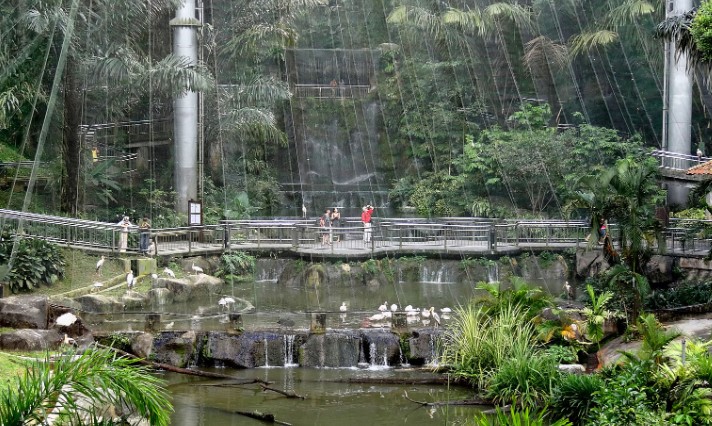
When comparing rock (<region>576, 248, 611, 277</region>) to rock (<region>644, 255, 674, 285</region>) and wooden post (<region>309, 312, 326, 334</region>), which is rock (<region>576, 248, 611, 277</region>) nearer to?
rock (<region>644, 255, 674, 285</region>)

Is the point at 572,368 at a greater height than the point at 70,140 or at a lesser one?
lesser

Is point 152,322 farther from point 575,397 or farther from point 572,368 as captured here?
point 575,397

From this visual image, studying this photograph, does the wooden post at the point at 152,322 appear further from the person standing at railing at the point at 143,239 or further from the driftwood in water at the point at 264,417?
the person standing at railing at the point at 143,239

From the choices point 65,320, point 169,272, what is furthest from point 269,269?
point 65,320

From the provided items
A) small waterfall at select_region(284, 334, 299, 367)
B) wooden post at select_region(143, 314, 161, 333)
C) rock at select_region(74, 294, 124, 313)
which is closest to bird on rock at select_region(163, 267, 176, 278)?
rock at select_region(74, 294, 124, 313)

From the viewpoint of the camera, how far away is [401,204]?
3969 centimetres

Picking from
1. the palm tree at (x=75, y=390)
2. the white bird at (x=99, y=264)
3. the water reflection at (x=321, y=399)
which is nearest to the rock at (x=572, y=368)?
the water reflection at (x=321, y=399)

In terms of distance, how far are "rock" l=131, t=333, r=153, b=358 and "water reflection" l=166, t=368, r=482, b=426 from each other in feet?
2.84

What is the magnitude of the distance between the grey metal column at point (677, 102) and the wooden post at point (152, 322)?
17375 mm

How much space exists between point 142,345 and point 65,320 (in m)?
1.68

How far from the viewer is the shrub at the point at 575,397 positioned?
13.9m

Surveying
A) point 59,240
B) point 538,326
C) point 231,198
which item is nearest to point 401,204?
point 231,198

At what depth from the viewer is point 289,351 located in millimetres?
19359

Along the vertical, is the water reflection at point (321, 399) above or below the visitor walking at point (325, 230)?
below
